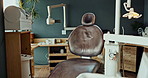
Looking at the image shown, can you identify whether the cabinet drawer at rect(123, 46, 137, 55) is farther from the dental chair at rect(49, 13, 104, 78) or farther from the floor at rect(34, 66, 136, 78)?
the dental chair at rect(49, 13, 104, 78)

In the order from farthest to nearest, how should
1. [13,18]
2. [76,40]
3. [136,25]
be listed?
[136,25] → [76,40] → [13,18]

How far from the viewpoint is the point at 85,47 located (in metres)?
2.17

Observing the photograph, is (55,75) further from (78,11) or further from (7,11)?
(78,11)

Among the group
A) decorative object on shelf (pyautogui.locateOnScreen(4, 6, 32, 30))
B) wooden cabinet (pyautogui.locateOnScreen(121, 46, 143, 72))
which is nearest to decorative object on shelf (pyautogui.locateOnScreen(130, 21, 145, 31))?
wooden cabinet (pyautogui.locateOnScreen(121, 46, 143, 72))

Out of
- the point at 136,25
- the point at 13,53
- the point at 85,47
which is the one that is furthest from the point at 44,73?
the point at 136,25

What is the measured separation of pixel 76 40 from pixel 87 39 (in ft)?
0.59

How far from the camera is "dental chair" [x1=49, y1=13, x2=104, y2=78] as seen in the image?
180cm

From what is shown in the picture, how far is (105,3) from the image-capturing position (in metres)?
4.17

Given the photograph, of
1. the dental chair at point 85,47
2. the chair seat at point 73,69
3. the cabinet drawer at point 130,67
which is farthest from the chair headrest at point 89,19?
the cabinet drawer at point 130,67

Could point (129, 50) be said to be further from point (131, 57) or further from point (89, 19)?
point (89, 19)

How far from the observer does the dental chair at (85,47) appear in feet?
5.92

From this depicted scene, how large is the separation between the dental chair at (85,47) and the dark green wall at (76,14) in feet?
6.40

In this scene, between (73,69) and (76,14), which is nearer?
(73,69)

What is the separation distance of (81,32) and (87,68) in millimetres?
677
